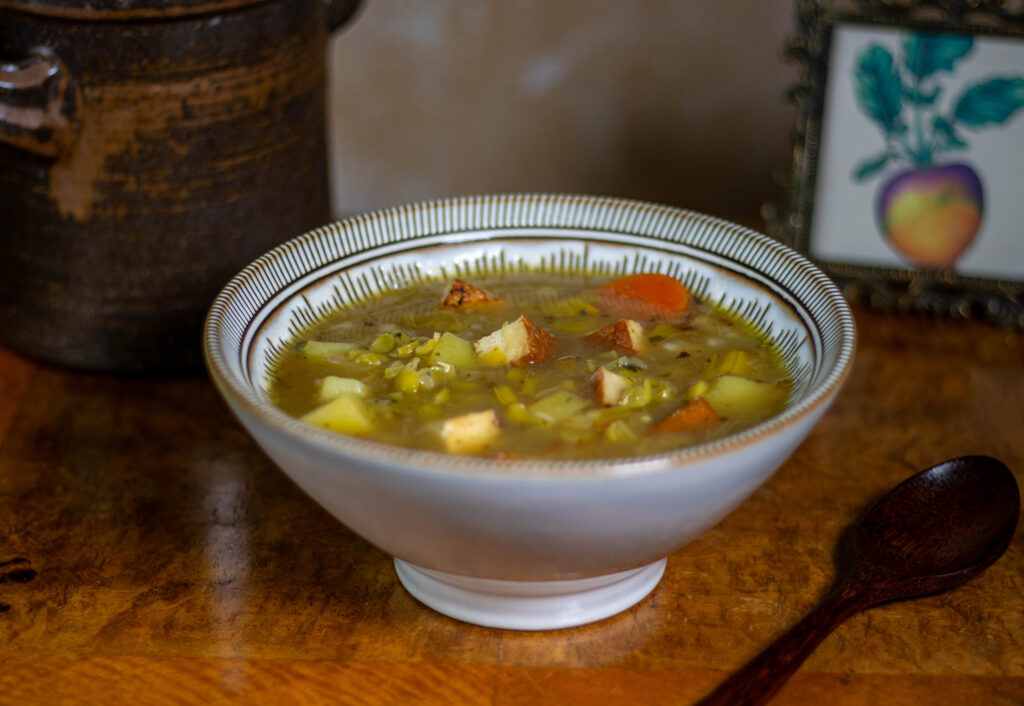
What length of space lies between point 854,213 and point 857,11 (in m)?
0.33

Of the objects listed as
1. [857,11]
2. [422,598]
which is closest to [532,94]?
[857,11]

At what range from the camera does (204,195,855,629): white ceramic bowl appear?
1.09 metres

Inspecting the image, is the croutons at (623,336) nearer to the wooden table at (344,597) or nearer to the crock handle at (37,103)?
the wooden table at (344,597)

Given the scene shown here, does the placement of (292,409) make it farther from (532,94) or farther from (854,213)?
(532,94)

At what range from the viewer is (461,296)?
1600mm

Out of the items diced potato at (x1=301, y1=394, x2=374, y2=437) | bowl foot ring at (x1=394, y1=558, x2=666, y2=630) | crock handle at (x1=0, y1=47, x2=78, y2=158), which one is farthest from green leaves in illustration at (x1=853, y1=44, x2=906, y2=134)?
crock handle at (x1=0, y1=47, x2=78, y2=158)

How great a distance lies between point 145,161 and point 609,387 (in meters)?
0.79

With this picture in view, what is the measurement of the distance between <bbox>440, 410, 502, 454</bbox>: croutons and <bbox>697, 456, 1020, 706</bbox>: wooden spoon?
0.35 meters

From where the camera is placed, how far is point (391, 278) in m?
1.65

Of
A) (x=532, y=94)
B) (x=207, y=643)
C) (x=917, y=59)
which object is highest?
(x=917, y=59)

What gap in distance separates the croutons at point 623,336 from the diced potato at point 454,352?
0.54 feet

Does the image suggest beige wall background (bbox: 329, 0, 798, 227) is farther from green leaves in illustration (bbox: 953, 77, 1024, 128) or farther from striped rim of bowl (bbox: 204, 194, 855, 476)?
striped rim of bowl (bbox: 204, 194, 855, 476)

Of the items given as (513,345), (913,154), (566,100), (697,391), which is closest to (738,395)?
(697,391)

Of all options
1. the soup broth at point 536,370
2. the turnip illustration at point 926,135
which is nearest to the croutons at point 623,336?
the soup broth at point 536,370
